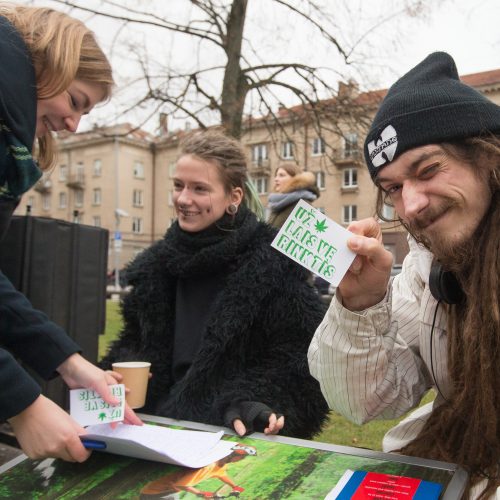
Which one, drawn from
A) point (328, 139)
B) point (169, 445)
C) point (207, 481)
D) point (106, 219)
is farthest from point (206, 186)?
point (106, 219)

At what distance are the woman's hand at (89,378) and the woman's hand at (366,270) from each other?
0.64 meters

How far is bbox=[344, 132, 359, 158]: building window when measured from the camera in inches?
321

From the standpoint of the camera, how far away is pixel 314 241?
1.23 m

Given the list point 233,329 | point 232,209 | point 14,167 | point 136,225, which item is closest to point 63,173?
point 136,225

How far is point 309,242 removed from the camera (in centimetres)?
123

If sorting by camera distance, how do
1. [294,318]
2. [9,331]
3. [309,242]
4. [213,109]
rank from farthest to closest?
[213,109] → [294,318] → [9,331] → [309,242]

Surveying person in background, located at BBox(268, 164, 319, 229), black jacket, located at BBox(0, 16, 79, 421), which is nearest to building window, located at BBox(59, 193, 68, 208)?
person in background, located at BBox(268, 164, 319, 229)

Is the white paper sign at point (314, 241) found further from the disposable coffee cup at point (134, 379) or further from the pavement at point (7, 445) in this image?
the pavement at point (7, 445)

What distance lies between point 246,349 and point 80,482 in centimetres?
89

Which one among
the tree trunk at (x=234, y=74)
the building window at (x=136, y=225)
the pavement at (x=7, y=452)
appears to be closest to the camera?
the pavement at (x=7, y=452)

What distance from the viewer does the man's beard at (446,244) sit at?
1.24m

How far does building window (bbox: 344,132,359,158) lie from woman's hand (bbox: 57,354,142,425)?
707 cm

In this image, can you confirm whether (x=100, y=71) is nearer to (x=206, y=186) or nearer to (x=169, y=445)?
(x=206, y=186)

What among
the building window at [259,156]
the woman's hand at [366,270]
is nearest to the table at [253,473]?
the woman's hand at [366,270]
